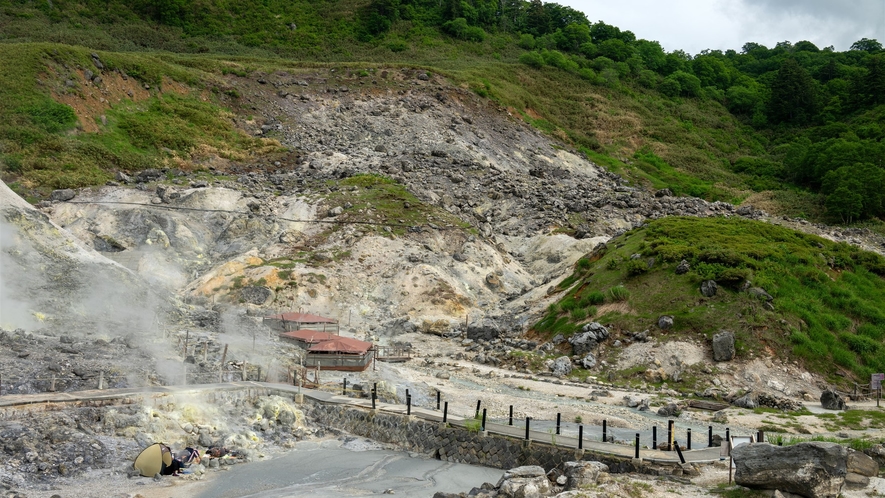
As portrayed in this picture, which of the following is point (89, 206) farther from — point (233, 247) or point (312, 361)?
point (312, 361)

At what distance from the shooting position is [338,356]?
114 feet

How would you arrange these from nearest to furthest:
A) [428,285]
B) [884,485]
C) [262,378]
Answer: [884,485] < [262,378] < [428,285]

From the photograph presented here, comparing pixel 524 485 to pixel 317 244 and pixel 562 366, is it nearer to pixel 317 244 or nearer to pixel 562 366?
pixel 562 366

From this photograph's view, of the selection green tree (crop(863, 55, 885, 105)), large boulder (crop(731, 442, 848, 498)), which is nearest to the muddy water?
large boulder (crop(731, 442, 848, 498))

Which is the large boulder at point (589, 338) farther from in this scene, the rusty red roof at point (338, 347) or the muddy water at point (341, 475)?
the muddy water at point (341, 475)

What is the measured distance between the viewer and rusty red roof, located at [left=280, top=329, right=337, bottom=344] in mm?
35722

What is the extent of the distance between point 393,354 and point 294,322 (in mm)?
5904

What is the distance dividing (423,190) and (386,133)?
1321cm

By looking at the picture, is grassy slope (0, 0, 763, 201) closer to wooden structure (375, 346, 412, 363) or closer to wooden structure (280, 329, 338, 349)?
wooden structure (280, 329, 338, 349)

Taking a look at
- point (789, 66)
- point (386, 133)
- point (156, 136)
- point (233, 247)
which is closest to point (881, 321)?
point (233, 247)

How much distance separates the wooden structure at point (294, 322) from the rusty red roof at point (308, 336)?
3.99 feet

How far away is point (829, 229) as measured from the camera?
65.9 metres

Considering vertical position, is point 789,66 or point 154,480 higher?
point 789,66

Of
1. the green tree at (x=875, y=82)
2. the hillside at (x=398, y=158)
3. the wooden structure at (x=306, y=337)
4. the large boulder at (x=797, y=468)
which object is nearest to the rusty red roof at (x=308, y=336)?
the wooden structure at (x=306, y=337)
